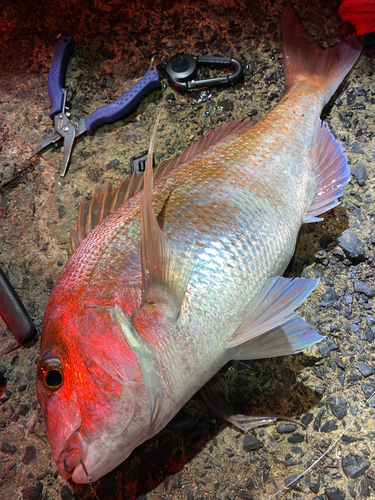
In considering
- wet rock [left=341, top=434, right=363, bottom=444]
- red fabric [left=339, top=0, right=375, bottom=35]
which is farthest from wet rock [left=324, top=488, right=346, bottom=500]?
red fabric [left=339, top=0, right=375, bottom=35]

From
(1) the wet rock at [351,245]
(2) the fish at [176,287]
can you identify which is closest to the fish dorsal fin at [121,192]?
(2) the fish at [176,287]

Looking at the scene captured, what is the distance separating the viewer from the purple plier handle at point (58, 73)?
1929 mm

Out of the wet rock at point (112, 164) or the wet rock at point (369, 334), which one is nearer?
the wet rock at point (369, 334)

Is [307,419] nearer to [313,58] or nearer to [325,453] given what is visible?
[325,453]

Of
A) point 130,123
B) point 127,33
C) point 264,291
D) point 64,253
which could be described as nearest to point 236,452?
point 264,291

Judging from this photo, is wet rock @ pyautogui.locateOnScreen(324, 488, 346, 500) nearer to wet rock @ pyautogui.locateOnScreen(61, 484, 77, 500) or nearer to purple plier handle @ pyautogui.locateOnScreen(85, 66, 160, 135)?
wet rock @ pyautogui.locateOnScreen(61, 484, 77, 500)

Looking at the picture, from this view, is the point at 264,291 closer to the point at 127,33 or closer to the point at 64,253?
the point at 64,253

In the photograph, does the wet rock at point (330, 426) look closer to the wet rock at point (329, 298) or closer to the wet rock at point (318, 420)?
the wet rock at point (318, 420)

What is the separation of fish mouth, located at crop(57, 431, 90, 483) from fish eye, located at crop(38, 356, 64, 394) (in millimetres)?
135

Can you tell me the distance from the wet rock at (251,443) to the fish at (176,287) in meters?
0.30

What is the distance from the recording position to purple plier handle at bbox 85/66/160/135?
6.13ft

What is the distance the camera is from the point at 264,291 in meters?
1.27

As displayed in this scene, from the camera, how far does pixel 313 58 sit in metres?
1.75

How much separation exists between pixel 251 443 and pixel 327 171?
41.1 inches
